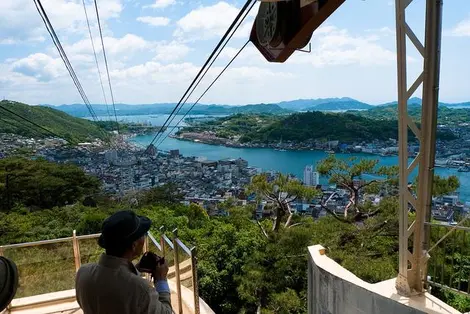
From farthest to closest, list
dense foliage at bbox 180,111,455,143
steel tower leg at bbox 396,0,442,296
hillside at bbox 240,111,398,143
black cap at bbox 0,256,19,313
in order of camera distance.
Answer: dense foliage at bbox 180,111,455,143, hillside at bbox 240,111,398,143, steel tower leg at bbox 396,0,442,296, black cap at bbox 0,256,19,313

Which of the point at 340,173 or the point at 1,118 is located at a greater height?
the point at 1,118

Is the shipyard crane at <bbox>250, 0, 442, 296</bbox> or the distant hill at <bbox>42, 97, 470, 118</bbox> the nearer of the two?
the shipyard crane at <bbox>250, 0, 442, 296</bbox>

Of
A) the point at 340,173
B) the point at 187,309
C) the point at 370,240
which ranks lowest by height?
the point at 370,240

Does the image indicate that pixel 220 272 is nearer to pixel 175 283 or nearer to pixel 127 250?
pixel 175 283

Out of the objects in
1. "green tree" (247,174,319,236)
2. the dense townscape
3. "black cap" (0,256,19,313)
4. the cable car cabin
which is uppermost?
the cable car cabin

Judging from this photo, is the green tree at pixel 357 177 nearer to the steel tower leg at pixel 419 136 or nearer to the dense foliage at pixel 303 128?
the dense foliage at pixel 303 128

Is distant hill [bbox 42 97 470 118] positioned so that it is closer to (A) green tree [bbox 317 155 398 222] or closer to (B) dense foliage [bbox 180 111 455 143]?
(B) dense foliage [bbox 180 111 455 143]

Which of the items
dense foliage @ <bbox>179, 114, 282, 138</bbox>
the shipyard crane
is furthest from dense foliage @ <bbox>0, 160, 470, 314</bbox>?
dense foliage @ <bbox>179, 114, 282, 138</bbox>

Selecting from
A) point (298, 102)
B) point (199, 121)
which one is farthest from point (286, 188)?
point (298, 102)

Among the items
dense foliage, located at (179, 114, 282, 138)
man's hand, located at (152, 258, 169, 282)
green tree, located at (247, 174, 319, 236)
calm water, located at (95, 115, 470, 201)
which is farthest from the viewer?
dense foliage, located at (179, 114, 282, 138)
